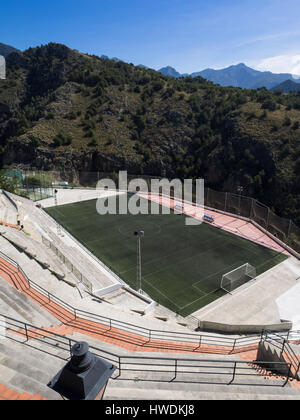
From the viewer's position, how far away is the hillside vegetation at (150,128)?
180ft

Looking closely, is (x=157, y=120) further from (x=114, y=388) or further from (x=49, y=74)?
(x=114, y=388)

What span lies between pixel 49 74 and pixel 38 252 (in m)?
87.7

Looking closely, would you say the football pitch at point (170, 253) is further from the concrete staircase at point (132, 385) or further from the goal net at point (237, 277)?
the concrete staircase at point (132, 385)

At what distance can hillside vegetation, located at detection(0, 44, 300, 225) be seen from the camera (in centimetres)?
5481

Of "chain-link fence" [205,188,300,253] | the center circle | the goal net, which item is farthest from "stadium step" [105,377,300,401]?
"chain-link fence" [205,188,300,253]

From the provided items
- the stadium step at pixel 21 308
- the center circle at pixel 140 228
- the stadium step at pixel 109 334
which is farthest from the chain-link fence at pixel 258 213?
the stadium step at pixel 21 308

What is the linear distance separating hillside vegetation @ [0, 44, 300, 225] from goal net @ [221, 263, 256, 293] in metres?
26.4

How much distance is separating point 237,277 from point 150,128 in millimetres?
59571

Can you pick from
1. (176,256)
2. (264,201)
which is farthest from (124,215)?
(264,201)

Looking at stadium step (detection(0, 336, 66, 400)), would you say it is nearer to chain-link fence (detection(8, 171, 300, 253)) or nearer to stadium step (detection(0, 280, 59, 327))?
stadium step (detection(0, 280, 59, 327))

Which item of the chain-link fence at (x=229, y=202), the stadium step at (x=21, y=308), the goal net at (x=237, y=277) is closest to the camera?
the stadium step at (x=21, y=308)

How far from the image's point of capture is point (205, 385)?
7.74 metres

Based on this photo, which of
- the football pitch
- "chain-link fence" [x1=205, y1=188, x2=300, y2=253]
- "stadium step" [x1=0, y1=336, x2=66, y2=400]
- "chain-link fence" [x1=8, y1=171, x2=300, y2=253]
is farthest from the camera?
"chain-link fence" [x1=8, y1=171, x2=300, y2=253]

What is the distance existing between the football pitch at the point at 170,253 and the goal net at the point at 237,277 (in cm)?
60
